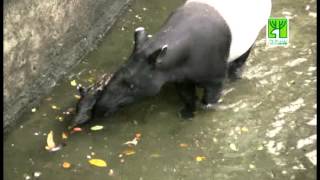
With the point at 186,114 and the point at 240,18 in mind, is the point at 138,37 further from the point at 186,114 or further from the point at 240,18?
the point at 240,18

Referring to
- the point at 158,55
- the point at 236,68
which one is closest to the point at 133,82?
the point at 158,55

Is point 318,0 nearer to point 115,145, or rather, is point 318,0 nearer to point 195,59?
point 195,59

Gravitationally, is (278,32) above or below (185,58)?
below

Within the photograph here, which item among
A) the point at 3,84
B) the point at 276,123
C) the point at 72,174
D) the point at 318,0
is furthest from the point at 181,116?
the point at 318,0

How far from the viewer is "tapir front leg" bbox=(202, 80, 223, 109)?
6039 mm

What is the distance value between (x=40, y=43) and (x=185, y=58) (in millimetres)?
1426

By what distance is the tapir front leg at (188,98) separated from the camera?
6.10m

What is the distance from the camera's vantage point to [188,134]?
19.4ft

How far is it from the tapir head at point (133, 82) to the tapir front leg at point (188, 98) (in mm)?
511

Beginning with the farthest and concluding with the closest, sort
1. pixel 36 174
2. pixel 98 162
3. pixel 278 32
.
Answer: pixel 278 32 → pixel 98 162 → pixel 36 174

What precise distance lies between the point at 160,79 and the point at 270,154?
120 cm

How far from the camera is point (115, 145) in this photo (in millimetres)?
5754

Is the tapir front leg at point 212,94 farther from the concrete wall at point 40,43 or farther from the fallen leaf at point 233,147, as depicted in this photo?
the concrete wall at point 40,43

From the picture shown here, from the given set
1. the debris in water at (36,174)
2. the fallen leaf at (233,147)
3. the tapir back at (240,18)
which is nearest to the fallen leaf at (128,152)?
the debris in water at (36,174)
